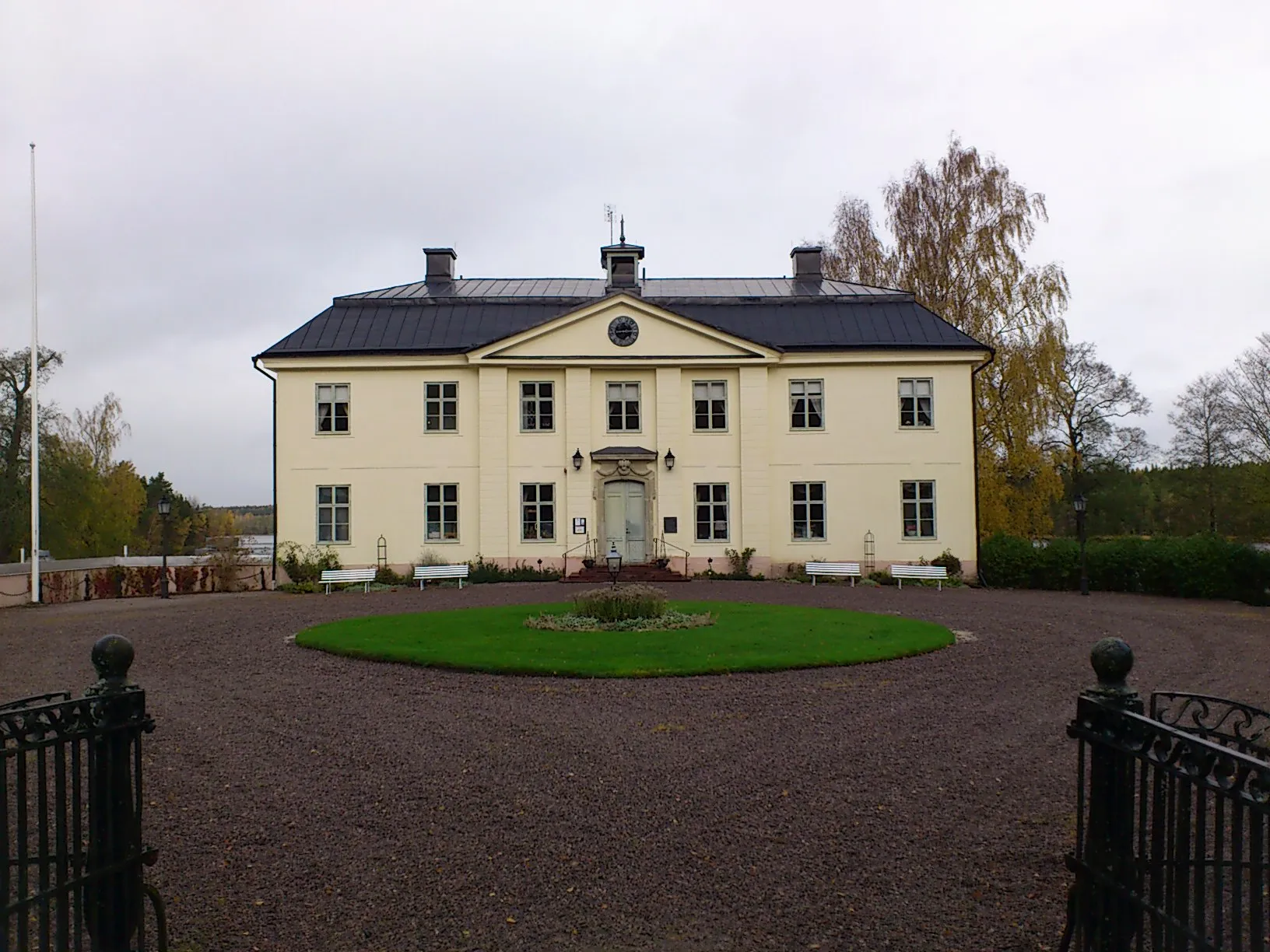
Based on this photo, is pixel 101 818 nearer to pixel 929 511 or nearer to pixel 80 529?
pixel 929 511

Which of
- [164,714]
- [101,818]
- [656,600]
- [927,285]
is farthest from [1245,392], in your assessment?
[101,818]

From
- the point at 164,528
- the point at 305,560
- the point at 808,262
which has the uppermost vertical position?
the point at 808,262

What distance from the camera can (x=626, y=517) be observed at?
26.6 m

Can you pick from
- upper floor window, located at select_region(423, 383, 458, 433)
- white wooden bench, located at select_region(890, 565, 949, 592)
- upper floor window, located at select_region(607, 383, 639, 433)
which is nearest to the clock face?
upper floor window, located at select_region(607, 383, 639, 433)

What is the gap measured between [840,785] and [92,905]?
15.6 ft

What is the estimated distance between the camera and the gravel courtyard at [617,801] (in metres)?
4.46

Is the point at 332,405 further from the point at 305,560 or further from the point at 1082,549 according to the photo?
the point at 1082,549

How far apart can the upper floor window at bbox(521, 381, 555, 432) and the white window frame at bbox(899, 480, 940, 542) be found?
10388mm

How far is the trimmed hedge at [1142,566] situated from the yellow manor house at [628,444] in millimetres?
1367

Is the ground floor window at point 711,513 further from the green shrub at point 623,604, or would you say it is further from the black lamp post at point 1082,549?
the green shrub at point 623,604

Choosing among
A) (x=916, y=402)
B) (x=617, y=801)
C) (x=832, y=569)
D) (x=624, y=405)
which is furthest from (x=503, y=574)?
(x=617, y=801)

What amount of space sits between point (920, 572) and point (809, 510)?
12.0 ft

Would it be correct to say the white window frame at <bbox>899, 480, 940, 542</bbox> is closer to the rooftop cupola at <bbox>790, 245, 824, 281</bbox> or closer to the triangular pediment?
the triangular pediment

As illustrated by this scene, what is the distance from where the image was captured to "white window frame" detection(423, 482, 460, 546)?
86.9 ft
